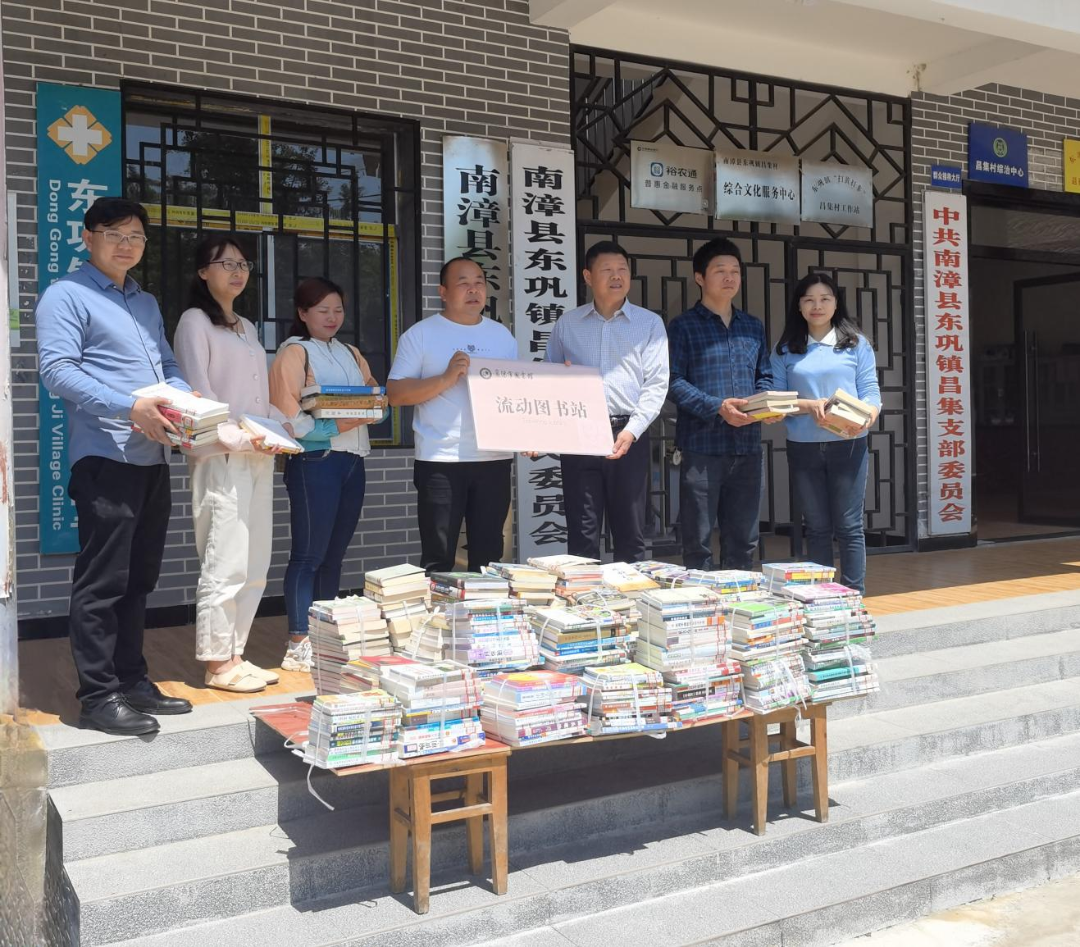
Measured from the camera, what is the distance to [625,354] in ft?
15.5

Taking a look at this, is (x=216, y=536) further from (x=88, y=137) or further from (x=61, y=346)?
(x=88, y=137)

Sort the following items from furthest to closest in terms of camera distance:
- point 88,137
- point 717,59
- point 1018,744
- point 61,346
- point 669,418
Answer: point 669,418, point 717,59, point 88,137, point 1018,744, point 61,346

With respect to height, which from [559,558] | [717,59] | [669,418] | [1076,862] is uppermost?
[717,59]

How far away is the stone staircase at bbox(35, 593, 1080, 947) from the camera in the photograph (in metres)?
3.05

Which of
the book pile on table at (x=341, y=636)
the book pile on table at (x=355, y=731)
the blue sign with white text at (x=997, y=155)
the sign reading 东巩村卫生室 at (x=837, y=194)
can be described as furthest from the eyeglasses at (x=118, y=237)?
the blue sign with white text at (x=997, y=155)

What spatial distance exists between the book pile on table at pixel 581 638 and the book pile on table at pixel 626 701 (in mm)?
100

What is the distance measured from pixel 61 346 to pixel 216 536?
33.3 inches

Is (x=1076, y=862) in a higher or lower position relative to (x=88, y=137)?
lower

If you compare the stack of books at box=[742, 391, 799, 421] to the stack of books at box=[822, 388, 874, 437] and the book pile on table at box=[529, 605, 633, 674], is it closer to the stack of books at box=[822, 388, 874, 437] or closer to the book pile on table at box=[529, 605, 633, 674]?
the stack of books at box=[822, 388, 874, 437]

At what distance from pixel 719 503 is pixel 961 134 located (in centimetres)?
500

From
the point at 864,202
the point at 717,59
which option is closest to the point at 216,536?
the point at 717,59

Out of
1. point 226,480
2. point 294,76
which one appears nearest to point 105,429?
point 226,480

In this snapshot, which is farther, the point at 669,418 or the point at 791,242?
the point at 669,418

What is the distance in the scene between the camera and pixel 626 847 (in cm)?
353
